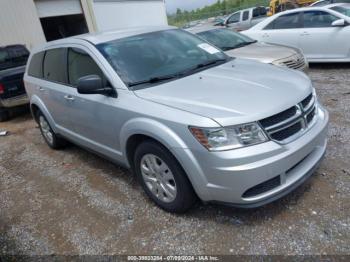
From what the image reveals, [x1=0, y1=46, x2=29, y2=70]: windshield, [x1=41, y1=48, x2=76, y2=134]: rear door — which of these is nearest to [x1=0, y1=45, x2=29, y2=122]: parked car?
[x1=0, y1=46, x2=29, y2=70]: windshield

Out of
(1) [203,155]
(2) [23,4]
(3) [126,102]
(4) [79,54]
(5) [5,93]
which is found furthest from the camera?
(2) [23,4]

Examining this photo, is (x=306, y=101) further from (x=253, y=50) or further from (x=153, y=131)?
(x=253, y=50)

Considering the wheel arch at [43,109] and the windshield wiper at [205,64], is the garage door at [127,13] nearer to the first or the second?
the wheel arch at [43,109]

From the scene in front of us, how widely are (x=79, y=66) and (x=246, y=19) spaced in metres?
14.3

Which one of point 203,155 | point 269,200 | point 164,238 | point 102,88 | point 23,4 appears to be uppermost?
point 23,4


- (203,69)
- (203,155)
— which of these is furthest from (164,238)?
(203,69)

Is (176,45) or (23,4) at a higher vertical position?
(23,4)

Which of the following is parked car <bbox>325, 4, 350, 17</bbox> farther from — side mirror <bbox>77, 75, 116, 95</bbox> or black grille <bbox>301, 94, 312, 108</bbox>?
side mirror <bbox>77, 75, 116, 95</bbox>

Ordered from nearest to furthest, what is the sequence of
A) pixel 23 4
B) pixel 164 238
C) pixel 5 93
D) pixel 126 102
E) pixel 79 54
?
pixel 164 238, pixel 126 102, pixel 79 54, pixel 5 93, pixel 23 4

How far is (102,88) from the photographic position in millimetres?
3113

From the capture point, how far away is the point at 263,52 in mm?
6383

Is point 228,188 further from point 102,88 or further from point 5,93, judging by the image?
point 5,93

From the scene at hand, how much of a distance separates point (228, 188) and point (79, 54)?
2.35 meters

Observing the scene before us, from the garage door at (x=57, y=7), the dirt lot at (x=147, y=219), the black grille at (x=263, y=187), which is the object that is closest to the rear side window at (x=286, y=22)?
the dirt lot at (x=147, y=219)
